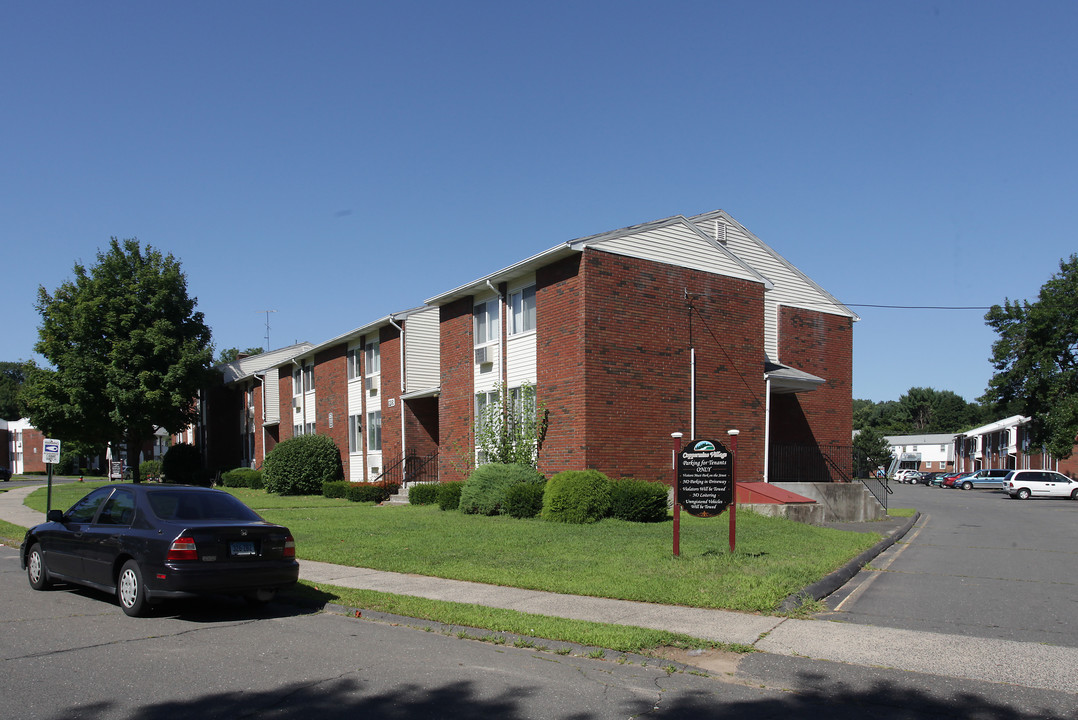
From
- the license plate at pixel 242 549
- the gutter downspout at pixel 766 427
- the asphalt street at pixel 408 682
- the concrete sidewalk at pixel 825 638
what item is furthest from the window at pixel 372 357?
the asphalt street at pixel 408 682

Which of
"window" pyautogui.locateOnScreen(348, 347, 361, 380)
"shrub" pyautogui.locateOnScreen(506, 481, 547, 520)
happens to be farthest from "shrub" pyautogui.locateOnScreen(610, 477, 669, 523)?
"window" pyautogui.locateOnScreen(348, 347, 361, 380)

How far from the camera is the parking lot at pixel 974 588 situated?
8336 mm

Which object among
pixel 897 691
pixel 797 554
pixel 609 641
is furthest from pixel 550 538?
pixel 897 691

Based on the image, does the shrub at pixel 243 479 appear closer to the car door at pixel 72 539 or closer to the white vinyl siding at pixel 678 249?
the white vinyl siding at pixel 678 249

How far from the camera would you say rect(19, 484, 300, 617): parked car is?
8.28 meters

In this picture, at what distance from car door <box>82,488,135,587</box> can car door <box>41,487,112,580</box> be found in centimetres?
14

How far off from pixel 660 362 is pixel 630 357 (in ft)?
3.36

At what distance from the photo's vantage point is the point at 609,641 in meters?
7.19

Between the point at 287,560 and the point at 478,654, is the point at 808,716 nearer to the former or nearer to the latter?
the point at 478,654

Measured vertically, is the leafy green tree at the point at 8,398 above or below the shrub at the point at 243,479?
above

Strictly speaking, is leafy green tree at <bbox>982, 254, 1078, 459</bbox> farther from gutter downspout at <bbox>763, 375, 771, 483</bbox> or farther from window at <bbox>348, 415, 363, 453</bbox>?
window at <bbox>348, 415, 363, 453</bbox>

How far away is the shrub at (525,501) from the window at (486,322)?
5.70 metres

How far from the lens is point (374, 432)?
32375 millimetres

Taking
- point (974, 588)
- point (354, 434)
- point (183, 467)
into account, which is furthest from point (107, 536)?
point (183, 467)
